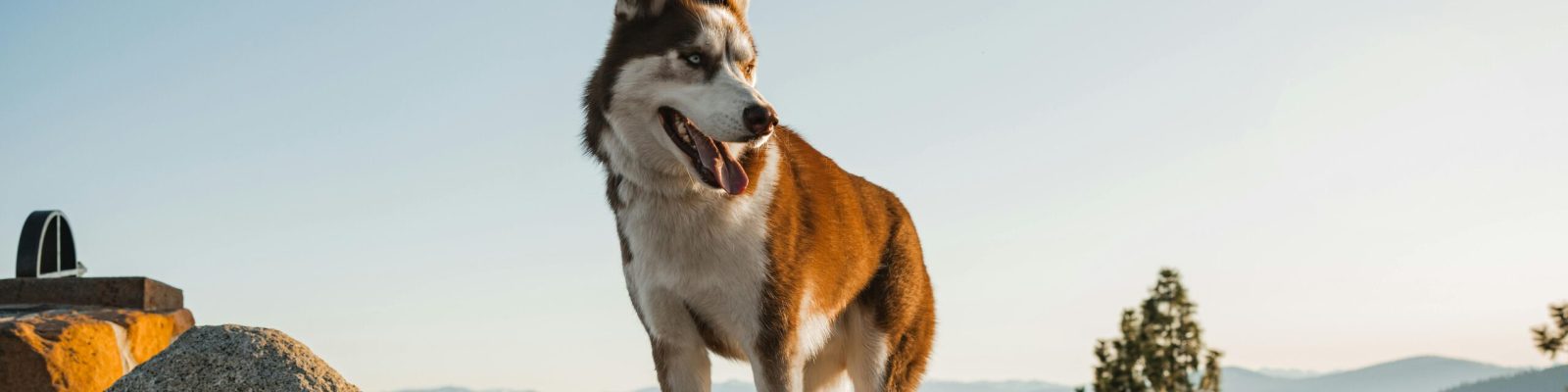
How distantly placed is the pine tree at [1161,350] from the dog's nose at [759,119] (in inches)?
206

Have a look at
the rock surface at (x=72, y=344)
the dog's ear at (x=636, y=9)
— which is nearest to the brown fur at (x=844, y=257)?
the dog's ear at (x=636, y=9)

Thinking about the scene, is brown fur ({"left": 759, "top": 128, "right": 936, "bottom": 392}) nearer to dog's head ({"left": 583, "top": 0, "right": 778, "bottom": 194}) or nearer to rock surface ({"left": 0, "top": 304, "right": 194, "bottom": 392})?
dog's head ({"left": 583, "top": 0, "right": 778, "bottom": 194})

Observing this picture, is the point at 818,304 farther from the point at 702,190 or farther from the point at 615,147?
the point at 615,147

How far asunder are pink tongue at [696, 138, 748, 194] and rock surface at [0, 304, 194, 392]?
6396mm

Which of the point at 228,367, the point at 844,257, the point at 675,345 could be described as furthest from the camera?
the point at 228,367

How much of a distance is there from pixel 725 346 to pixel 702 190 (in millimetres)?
869

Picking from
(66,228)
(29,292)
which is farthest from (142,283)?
(66,228)

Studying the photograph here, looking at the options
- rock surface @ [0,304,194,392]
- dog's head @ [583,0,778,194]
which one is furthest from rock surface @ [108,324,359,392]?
dog's head @ [583,0,778,194]

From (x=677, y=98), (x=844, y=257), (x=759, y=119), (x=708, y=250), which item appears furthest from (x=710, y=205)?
(x=844, y=257)

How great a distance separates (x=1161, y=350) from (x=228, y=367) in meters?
6.65

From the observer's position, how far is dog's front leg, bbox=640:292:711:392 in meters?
6.48

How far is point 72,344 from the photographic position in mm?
9766

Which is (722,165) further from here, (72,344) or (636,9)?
(72,344)

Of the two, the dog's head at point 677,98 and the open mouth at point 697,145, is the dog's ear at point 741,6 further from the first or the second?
the open mouth at point 697,145
